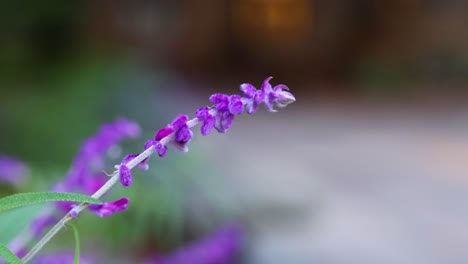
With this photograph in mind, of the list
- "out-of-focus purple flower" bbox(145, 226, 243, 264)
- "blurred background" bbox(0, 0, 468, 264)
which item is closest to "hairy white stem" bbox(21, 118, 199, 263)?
"blurred background" bbox(0, 0, 468, 264)

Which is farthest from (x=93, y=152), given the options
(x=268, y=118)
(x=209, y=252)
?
(x=268, y=118)

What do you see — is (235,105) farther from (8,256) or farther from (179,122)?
(8,256)

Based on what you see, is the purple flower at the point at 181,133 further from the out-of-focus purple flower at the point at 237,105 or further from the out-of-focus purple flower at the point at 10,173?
the out-of-focus purple flower at the point at 10,173

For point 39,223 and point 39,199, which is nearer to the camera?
point 39,199

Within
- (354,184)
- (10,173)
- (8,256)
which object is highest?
(354,184)

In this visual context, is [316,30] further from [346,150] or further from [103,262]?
[103,262]

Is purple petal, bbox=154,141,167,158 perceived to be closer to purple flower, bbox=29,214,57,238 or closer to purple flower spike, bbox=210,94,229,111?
purple flower spike, bbox=210,94,229,111

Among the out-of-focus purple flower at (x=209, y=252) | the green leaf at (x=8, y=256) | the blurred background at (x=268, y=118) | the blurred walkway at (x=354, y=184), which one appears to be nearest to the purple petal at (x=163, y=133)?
the green leaf at (x=8, y=256)
